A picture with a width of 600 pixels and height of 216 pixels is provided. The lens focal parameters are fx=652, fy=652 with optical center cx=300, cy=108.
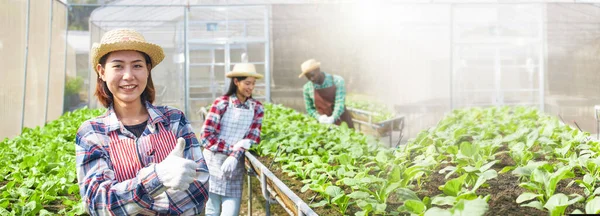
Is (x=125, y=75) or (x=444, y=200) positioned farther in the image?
(x=444, y=200)

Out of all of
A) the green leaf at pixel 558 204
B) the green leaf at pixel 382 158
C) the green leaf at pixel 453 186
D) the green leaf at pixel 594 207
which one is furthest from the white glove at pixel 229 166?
the green leaf at pixel 594 207

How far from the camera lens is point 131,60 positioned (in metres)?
1.89

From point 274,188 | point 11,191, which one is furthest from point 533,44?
point 11,191

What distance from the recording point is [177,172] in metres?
1.61

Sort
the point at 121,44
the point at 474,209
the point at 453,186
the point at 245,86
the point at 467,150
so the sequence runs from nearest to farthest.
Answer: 1. the point at 474,209
2. the point at 121,44
3. the point at 453,186
4. the point at 467,150
5. the point at 245,86

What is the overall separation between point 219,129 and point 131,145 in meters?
2.24

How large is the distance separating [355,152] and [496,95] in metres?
7.65

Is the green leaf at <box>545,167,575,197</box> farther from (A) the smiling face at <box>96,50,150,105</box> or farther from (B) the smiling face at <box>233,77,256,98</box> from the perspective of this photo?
(B) the smiling face at <box>233,77,256,98</box>

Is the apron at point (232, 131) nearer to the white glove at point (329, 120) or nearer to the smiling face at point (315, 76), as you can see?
the white glove at point (329, 120)

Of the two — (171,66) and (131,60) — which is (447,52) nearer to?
(171,66)

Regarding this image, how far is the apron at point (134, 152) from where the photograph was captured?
1.84 metres

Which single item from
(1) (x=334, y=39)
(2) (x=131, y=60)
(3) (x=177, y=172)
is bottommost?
(3) (x=177, y=172)

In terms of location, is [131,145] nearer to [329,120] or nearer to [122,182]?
[122,182]

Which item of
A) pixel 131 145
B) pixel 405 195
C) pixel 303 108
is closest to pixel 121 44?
pixel 131 145
